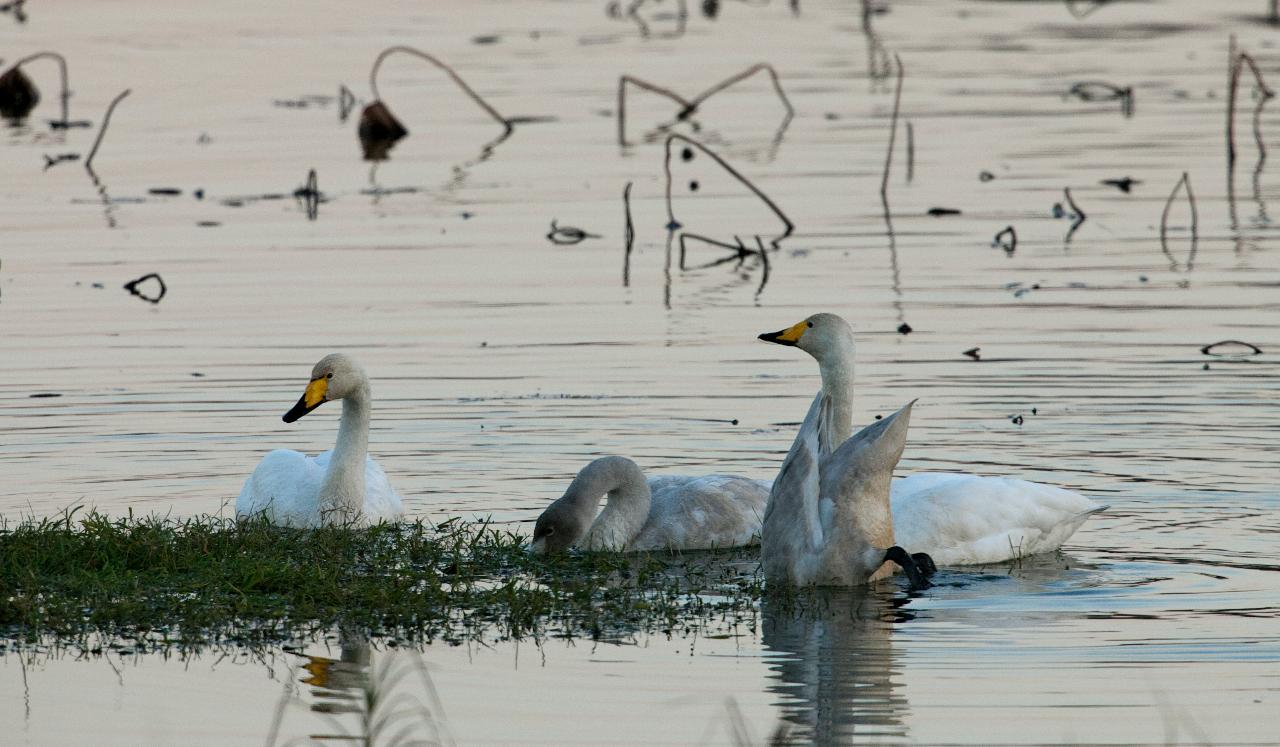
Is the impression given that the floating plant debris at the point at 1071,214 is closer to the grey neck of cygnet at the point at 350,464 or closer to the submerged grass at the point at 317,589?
the grey neck of cygnet at the point at 350,464

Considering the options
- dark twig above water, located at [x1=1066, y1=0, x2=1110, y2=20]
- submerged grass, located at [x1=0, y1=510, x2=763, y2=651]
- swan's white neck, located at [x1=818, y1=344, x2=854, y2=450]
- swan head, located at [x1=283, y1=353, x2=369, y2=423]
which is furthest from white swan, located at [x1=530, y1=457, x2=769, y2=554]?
dark twig above water, located at [x1=1066, y1=0, x2=1110, y2=20]

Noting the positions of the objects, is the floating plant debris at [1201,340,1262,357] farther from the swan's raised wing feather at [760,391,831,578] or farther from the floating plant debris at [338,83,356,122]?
the floating plant debris at [338,83,356,122]

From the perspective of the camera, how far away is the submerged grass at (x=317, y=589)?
8227 millimetres

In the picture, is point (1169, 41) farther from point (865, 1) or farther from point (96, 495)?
point (96, 495)

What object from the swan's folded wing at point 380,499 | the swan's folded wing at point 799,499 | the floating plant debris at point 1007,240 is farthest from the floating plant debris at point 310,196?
the swan's folded wing at point 799,499

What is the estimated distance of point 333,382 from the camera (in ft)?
35.9

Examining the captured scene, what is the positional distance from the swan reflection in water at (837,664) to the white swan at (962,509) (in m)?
0.53

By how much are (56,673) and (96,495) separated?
139 inches

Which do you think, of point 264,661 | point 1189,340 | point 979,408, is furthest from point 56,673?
point 1189,340

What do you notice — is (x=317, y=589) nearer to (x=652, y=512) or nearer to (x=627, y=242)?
(x=652, y=512)

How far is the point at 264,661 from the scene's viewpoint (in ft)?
25.8

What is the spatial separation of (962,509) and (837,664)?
2.19m

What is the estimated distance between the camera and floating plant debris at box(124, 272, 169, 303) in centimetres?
1694

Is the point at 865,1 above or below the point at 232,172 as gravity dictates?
above
